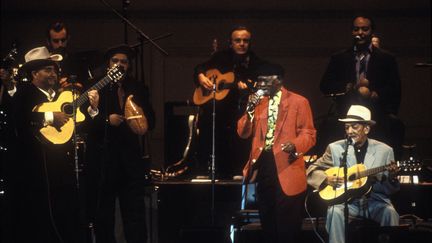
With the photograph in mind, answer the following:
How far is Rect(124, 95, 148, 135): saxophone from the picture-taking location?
997 centimetres

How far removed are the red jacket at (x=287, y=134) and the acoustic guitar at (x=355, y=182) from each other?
0.42 meters

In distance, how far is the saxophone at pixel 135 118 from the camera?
997 centimetres

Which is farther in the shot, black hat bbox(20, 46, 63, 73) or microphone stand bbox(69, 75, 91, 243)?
black hat bbox(20, 46, 63, 73)

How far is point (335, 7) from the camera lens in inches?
534

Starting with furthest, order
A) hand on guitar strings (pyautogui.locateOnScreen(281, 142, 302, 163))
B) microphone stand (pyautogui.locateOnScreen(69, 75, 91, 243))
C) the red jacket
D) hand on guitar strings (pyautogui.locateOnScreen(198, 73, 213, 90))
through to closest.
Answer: hand on guitar strings (pyautogui.locateOnScreen(198, 73, 213, 90))
the red jacket
hand on guitar strings (pyautogui.locateOnScreen(281, 142, 302, 163))
microphone stand (pyautogui.locateOnScreen(69, 75, 91, 243))

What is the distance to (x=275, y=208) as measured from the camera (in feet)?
31.9

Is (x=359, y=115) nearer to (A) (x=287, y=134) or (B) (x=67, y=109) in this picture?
(A) (x=287, y=134)

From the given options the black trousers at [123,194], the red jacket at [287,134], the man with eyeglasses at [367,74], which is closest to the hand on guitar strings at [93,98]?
the black trousers at [123,194]

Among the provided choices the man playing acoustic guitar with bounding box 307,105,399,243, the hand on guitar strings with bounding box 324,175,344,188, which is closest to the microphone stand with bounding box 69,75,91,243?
the man playing acoustic guitar with bounding box 307,105,399,243

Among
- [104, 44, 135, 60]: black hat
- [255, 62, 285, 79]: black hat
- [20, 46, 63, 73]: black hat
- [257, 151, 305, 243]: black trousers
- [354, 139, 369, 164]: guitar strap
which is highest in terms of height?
[104, 44, 135, 60]: black hat

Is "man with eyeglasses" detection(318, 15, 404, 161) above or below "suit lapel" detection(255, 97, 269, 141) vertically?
above

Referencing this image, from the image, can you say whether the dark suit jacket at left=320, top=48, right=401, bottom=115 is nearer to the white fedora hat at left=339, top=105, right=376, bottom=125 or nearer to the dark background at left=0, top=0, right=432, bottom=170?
the white fedora hat at left=339, top=105, right=376, bottom=125

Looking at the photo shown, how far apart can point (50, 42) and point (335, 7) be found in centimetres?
470

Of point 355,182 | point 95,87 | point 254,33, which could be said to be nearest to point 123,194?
point 95,87
